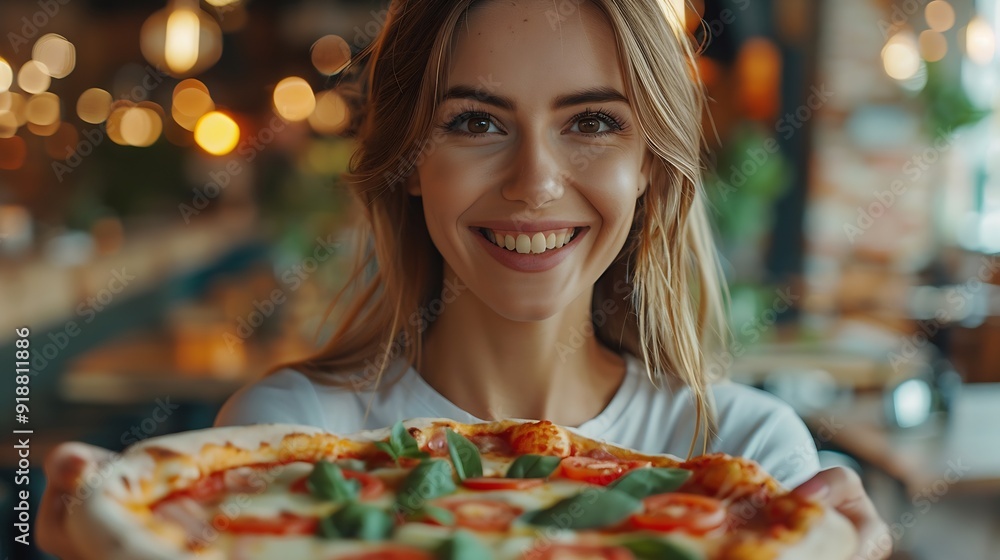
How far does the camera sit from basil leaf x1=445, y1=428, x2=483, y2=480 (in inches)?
44.4

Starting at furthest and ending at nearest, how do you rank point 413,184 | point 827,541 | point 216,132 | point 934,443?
point 216,132, point 934,443, point 413,184, point 827,541

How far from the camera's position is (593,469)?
45.7 inches

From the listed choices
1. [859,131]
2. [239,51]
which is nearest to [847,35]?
[859,131]

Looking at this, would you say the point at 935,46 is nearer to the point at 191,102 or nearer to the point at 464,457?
the point at 191,102

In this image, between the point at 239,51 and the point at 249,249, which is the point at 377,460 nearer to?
the point at 249,249

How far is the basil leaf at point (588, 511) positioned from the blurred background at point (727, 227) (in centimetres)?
74

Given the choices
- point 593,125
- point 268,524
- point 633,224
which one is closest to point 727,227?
point 633,224

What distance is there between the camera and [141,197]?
966 centimetres

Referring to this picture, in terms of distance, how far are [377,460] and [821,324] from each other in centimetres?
487

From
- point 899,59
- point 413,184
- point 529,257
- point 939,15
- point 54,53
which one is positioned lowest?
point 529,257

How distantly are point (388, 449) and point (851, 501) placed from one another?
565 millimetres

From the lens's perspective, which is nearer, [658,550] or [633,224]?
[658,550]

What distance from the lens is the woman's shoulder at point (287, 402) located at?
1553 mm

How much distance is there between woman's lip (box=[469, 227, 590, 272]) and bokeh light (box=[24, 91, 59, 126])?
34.8 feet
